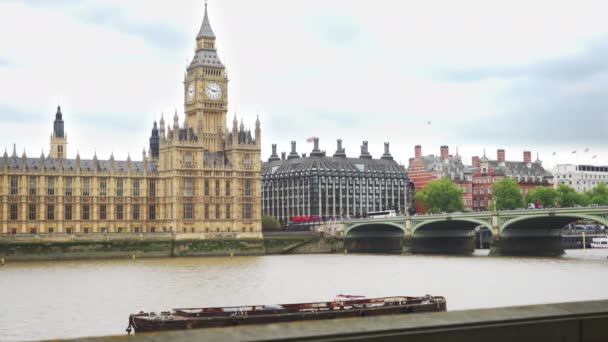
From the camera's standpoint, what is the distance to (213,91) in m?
103

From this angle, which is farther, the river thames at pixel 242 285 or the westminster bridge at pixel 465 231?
the westminster bridge at pixel 465 231

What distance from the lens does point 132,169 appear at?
99.9 meters

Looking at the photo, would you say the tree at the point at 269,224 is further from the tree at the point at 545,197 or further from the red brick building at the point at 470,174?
the tree at the point at 545,197

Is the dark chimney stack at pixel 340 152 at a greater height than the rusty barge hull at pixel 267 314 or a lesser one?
greater

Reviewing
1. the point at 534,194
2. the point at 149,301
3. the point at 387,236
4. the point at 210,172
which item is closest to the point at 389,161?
the point at 534,194

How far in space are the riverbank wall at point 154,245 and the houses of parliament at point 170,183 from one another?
2.17 meters

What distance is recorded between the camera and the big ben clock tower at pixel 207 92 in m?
102

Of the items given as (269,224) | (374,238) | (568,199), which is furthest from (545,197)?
(269,224)

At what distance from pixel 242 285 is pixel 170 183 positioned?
4801cm

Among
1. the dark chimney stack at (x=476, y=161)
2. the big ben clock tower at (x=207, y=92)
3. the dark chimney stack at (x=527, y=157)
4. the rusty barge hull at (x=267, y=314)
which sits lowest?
the rusty barge hull at (x=267, y=314)

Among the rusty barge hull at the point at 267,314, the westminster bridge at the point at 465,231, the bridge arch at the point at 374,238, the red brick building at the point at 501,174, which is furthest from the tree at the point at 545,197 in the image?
the rusty barge hull at the point at 267,314

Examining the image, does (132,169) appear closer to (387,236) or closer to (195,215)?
(195,215)

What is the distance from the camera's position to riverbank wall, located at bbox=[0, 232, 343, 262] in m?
84.9

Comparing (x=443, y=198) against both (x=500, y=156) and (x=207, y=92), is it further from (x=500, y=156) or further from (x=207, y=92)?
(x=207, y=92)
